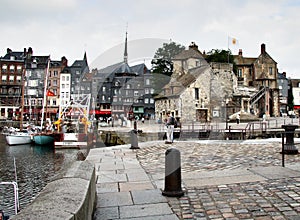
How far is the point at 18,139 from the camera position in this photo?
3434 cm

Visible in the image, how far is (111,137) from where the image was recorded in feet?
93.7

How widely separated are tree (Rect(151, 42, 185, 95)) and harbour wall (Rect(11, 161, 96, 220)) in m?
3.75

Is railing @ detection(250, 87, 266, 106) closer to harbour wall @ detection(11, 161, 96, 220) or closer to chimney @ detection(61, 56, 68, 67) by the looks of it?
harbour wall @ detection(11, 161, 96, 220)

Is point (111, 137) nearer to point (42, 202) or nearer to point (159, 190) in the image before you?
point (159, 190)

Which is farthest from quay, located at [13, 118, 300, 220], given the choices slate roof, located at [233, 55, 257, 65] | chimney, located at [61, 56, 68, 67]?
chimney, located at [61, 56, 68, 67]

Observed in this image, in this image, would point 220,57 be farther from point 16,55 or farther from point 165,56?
point 16,55

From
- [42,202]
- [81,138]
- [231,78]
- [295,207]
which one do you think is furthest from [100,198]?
[231,78]

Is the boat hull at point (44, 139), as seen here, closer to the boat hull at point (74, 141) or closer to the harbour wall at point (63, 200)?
the boat hull at point (74, 141)

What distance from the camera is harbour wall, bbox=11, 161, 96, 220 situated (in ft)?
7.34

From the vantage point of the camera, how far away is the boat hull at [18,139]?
33981mm

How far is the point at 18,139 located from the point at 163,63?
106 ft

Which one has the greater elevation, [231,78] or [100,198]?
[231,78]

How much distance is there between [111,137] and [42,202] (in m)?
26.2

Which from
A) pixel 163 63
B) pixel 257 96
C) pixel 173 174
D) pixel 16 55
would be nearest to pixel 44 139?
pixel 163 63
